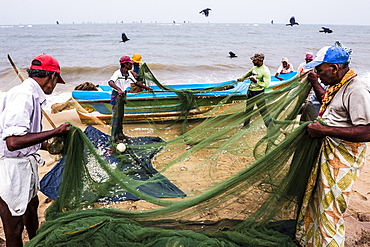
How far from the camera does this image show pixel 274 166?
2.46m

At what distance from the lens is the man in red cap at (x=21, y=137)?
2051 millimetres

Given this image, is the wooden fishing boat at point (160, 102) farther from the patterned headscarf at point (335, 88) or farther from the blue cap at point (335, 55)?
the blue cap at point (335, 55)

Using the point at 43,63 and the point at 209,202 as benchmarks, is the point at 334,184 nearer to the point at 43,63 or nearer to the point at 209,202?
the point at 209,202

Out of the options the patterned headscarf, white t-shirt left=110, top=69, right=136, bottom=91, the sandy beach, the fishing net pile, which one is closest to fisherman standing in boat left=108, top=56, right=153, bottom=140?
white t-shirt left=110, top=69, right=136, bottom=91

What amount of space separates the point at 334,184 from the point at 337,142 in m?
0.32

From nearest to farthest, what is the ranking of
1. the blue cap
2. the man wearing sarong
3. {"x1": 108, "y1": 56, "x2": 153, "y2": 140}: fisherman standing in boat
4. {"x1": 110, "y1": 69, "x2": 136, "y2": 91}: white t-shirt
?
1. the man wearing sarong
2. the blue cap
3. {"x1": 108, "y1": 56, "x2": 153, "y2": 140}: fisherman standing in boat
4. {"x1": 110, "y1": 69, "x2": 136, "y2": 91}: white t-shirt

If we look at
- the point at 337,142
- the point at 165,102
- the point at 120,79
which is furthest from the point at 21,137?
the point at 165,102

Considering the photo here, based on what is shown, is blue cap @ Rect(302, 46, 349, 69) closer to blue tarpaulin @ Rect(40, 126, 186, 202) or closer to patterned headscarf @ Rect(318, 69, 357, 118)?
patterned headscarf @ Rect(318, 69, 357, 118)

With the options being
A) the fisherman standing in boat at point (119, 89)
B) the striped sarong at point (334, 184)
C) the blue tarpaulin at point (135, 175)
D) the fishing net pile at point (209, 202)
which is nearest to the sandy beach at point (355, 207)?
the blue tarpaulin at point (135, 175)

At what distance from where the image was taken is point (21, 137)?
2.05 meters

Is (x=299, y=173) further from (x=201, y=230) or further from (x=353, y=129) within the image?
(x=201, y=230)

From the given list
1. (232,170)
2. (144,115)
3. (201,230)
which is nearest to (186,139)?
(232,170)

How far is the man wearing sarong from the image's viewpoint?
2143mm

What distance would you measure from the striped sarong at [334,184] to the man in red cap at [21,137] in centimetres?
208
